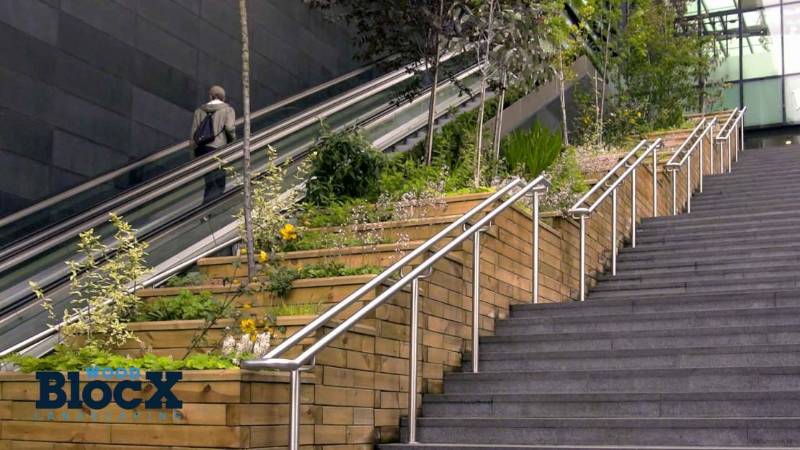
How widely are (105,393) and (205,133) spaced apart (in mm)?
5559

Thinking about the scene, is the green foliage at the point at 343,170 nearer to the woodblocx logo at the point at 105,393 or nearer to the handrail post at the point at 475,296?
the handrail post at the point at 475,296

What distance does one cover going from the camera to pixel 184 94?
512 inches

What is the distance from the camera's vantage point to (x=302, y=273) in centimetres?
669

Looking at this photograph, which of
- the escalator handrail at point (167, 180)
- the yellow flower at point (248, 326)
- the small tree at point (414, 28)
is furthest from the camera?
the small tree at point (414, 28)

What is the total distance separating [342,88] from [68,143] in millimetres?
4531

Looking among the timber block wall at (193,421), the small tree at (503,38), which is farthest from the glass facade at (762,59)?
the timber block wall at (193,421)

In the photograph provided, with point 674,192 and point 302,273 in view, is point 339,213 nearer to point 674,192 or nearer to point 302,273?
point 302,273

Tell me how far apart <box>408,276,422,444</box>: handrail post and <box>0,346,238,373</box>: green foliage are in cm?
114

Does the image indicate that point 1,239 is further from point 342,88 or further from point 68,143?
point 342,88

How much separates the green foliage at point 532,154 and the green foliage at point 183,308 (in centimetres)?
479

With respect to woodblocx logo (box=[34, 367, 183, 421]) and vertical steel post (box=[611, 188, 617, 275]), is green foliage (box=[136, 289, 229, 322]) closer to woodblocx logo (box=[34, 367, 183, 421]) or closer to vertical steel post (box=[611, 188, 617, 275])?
woodblocx logo (box=[34, 367, 183, 421])

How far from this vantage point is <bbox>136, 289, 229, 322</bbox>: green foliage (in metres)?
6.27

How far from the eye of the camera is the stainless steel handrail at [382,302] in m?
4.42

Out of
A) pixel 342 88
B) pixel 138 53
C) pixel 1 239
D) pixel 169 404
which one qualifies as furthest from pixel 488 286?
pixel 342 88
